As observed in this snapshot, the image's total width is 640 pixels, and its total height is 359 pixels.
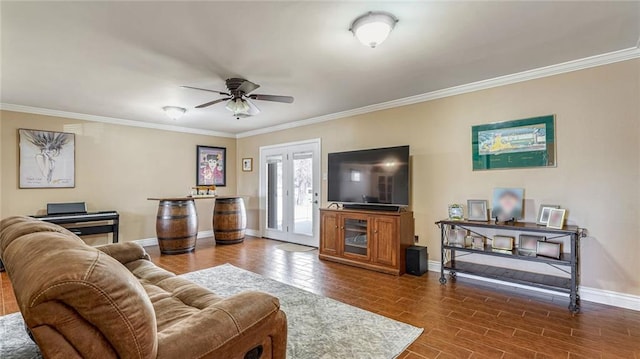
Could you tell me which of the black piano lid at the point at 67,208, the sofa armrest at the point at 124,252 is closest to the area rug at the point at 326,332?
the sofa armrest at the point at 124,252

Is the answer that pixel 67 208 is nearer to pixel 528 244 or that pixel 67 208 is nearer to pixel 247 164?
pixel 247 164

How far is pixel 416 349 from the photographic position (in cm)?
215

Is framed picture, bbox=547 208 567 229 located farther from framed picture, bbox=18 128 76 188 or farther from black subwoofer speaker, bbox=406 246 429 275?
framed picture, bbox=18 128 76 188

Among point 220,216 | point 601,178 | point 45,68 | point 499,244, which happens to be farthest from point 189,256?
point 601,178

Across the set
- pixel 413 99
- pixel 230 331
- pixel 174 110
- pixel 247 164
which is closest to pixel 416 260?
pixel 413 99

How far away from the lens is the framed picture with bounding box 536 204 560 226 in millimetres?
3051

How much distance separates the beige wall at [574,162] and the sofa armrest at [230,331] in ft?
10.1

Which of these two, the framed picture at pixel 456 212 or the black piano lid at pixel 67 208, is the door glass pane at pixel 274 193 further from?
the framed picture at pixel 456 212

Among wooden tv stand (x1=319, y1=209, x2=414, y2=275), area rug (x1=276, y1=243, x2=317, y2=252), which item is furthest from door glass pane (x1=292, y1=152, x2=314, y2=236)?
wooden tv stand (x1=319, y1=209, x2=414, y2=275)

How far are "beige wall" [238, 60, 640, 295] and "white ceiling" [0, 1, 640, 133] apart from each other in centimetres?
33

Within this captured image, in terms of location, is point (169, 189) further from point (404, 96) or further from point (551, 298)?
point (551, 298)

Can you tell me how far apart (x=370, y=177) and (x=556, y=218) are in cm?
214

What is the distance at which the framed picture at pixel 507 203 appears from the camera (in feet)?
10.9

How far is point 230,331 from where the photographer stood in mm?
1257
